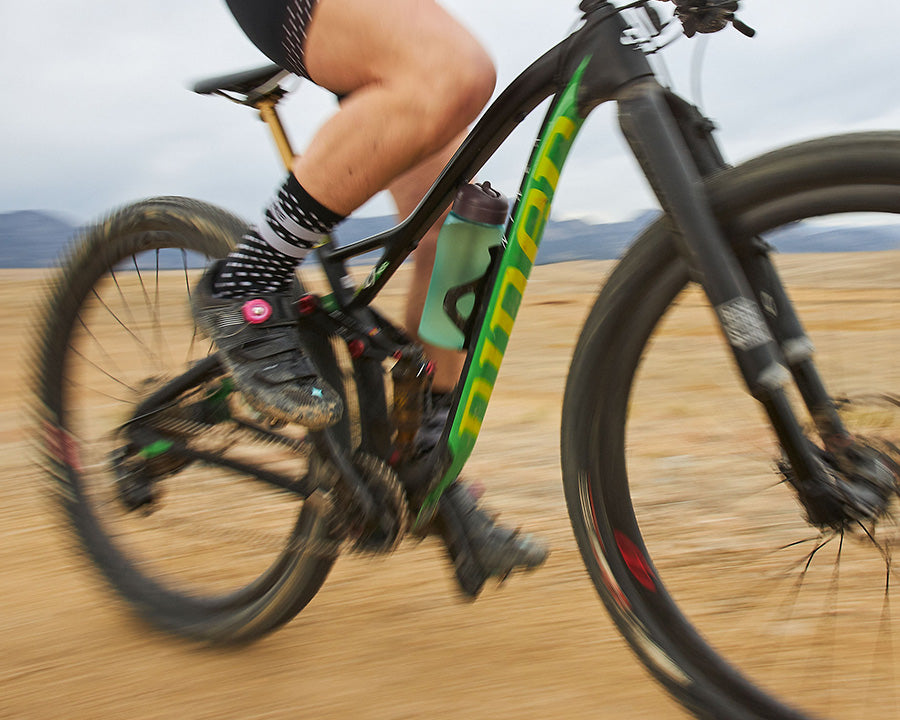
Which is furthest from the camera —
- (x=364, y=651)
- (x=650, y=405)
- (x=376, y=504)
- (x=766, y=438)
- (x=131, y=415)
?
(x=131, y=415)

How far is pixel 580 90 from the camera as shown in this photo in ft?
4.43

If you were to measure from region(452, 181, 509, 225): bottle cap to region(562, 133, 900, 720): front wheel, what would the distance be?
0.31m

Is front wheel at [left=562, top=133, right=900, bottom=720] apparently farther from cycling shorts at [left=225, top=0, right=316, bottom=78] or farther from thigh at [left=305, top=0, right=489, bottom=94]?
cycling shorts at [left=225, top=0, right=316, bottom=78]

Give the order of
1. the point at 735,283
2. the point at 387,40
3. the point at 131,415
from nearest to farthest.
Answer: the point at 735,283
the point at 387,40
the point at 131,415

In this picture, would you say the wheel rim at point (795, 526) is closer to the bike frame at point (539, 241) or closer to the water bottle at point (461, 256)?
the bike frame at point (539, 241)

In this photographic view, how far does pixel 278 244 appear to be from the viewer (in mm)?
1627

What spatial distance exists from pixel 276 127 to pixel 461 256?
0.56 metres

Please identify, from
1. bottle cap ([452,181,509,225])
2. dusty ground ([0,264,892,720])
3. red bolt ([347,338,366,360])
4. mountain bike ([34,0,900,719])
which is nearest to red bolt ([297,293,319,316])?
mountain bike ([34,0,900,719])

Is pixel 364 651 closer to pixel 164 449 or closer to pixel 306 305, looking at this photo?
pixel 164 449

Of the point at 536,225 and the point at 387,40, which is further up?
the point at 387,40

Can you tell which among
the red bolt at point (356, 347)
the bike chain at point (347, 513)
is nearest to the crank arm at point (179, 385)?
the bike chain at point (347, 513)

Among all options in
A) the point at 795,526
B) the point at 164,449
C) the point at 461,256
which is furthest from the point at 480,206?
the point at 164,449

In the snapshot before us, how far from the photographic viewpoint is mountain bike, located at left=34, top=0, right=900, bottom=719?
1.19 m

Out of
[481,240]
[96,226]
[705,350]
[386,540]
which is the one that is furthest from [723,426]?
[96,226]
